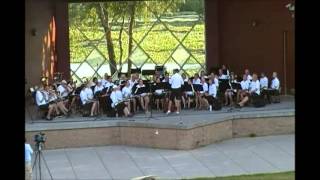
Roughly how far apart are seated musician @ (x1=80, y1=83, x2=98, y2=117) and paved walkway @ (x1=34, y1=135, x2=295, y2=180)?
2.07 metres

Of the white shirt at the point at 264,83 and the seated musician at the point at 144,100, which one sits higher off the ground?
the white shirt at the point at 264,83

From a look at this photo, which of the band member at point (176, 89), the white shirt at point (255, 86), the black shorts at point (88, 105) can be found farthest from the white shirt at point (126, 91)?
the white shirt at point (255, 86)

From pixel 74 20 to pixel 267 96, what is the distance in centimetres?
1096

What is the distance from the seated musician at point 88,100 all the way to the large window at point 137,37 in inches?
290

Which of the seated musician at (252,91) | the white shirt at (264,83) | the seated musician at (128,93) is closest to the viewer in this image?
the seated musician at (128,93)

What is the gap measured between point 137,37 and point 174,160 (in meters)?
13.1

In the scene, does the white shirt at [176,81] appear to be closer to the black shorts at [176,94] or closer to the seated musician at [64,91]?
the black shorts at [176,94]

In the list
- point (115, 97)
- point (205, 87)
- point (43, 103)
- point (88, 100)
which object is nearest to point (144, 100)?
point (115, 97)

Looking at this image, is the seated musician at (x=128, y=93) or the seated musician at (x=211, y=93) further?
the seated musician at (x=211, y=93)

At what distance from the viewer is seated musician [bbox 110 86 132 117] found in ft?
71.3

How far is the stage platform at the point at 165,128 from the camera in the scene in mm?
19531

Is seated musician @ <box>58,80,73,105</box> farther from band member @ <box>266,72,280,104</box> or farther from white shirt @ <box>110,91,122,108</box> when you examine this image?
band member @ <box>266,72,280,104</box>
